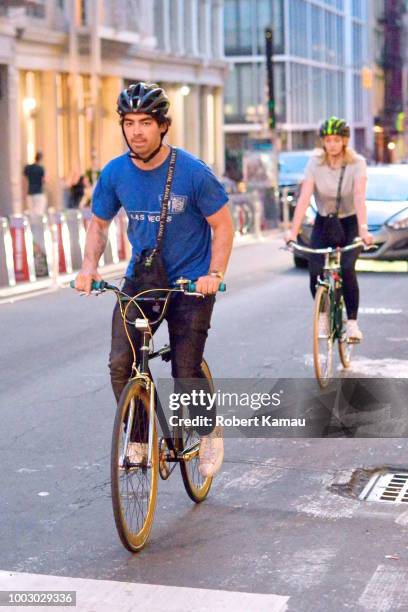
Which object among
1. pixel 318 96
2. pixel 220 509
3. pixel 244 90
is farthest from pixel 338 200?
pixel 318 96

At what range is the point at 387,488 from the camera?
24.1ft

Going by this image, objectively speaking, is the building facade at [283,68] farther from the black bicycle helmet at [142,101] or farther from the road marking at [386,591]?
the road marking at [386,591]

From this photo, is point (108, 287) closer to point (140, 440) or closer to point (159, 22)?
point (140, 440)

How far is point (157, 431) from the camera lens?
6441mm

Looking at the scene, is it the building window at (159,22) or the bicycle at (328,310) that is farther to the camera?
the building window at (159,22)

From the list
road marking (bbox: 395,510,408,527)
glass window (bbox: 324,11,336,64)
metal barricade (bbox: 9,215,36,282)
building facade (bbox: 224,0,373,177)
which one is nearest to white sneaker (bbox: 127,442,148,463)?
road marking (bbox: 395,510,408,527)

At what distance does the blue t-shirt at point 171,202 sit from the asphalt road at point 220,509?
1.17m

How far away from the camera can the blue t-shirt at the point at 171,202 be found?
20.9 ft

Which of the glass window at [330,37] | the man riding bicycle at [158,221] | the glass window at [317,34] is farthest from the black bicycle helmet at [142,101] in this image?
the glass window at [330,37]

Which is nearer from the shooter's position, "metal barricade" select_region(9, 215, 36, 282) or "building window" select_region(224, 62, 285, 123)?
"metal barricade" select_region(9, 215, 36, 282)

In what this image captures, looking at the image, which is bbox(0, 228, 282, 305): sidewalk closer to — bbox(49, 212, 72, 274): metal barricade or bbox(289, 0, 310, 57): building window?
bbox(49, 212, 72, 274): metal barricade

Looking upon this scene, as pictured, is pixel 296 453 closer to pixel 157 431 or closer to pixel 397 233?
pixel 157 431

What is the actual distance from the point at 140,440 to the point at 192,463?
0.72 m

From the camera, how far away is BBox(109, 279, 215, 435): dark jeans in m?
6.35
